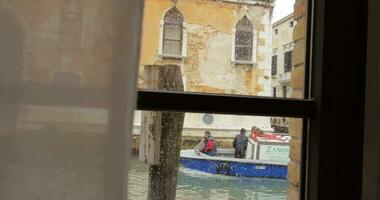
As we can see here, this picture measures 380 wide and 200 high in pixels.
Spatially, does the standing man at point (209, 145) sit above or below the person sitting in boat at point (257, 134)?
below

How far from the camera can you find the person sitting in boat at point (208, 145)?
0.96 meters

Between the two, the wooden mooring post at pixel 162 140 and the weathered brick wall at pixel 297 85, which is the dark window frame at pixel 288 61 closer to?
the weathered brick wall at pixel 297 85

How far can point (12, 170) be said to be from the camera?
0.64 m

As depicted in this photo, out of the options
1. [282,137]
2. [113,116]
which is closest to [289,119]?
[282,137]

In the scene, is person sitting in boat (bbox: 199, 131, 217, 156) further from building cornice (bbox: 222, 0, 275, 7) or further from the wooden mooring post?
building cornice (bbox: 222, 0, 275, 7)

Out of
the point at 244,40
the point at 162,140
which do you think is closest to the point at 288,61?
the point at 244,40

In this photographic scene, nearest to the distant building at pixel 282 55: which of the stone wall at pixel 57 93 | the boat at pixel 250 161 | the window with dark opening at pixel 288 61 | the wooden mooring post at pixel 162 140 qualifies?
the window with dark opening at pixel 288 61

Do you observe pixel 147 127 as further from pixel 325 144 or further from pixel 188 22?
pixel 325 144

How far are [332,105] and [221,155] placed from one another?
0.24 meters

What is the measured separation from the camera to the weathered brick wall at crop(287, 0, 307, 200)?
3.32 ft

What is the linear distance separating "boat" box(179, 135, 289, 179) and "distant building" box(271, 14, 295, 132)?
0.11 meters

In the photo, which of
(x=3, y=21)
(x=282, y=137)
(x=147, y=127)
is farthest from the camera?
(x=282, y=137)

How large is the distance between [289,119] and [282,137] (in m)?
0.04

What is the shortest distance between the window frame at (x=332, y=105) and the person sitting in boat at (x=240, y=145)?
0.17 ft
